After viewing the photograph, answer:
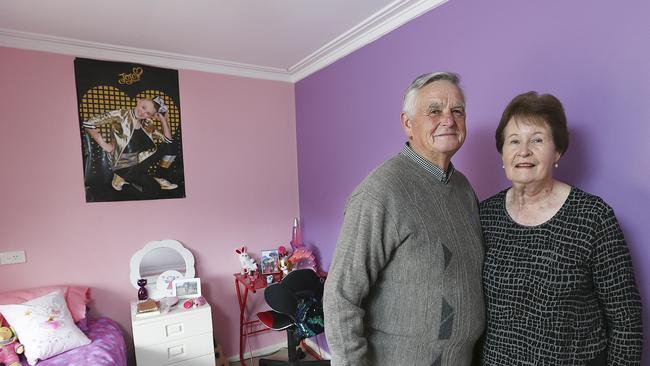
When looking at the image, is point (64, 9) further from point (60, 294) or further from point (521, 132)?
point (521, 132)

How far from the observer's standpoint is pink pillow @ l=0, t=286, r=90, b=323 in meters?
2.06

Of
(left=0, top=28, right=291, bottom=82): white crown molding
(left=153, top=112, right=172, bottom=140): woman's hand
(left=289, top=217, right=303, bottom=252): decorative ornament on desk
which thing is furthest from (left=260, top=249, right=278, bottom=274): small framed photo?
(left=0, top=28, right=291, bottom=82): white crown molding

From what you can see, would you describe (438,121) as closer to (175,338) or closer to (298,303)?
(298,303)

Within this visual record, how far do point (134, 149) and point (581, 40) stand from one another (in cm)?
263

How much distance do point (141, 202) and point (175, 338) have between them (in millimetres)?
984

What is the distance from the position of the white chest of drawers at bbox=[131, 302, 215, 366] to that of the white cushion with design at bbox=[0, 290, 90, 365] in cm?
32

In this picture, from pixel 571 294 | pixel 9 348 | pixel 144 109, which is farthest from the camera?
pixel 144 109

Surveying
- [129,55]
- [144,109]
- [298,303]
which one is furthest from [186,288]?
[129,55]

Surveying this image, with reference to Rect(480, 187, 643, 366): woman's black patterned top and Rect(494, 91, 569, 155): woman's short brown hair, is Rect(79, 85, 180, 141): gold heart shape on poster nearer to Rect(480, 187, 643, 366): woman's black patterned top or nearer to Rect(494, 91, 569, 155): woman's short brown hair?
Rect(494, 91, 569, 155): woman's short brown hair

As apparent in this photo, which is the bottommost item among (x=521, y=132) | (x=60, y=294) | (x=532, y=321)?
(x=60, y=294)

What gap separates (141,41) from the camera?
2.30 m

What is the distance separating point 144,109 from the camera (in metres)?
2.53

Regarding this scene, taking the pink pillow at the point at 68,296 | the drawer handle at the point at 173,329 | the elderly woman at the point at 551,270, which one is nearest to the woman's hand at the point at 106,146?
the pink pillow at the point at 68,296

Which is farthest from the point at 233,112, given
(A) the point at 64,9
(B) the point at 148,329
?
(B) the point at 148,329
